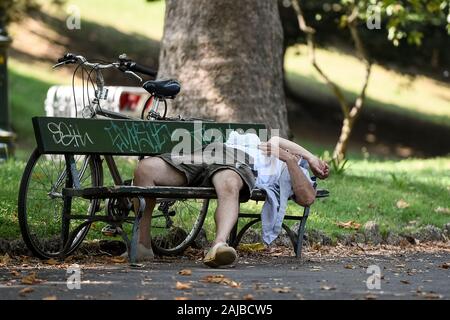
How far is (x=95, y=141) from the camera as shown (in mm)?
7746

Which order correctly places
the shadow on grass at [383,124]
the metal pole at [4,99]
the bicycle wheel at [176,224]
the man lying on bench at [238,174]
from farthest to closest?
the shadow on grass at [383,124], the metal pole at [4,99], the bicycle wheel at [176,224], the man lying on bench at [238,174]

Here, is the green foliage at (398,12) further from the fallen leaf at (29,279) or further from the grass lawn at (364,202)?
the fallen leaf at (29,279)

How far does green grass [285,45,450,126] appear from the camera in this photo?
35.7 m

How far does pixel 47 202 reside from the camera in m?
8.05

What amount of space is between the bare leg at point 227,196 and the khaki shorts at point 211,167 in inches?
1.9

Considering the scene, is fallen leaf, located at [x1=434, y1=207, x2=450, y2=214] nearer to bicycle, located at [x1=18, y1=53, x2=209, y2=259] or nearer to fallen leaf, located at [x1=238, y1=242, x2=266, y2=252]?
fallen leaf, located at [x1=238, y1=242, x2=266, y2=252]

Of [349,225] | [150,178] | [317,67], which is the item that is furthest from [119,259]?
[317,67]

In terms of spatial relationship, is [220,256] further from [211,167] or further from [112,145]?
[112,145]

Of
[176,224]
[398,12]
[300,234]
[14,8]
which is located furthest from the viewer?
[14,8]

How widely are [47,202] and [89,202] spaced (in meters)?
0.66

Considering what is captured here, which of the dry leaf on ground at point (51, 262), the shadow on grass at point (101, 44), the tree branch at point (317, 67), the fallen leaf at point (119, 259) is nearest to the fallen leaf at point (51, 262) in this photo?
the dry leaf on ground at point (51, 262)

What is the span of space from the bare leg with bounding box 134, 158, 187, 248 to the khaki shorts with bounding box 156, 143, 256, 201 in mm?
47

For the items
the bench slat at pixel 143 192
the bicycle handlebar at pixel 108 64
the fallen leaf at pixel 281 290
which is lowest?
the fallen leaf at pixel 281 290

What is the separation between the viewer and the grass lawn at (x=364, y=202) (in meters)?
9.54
